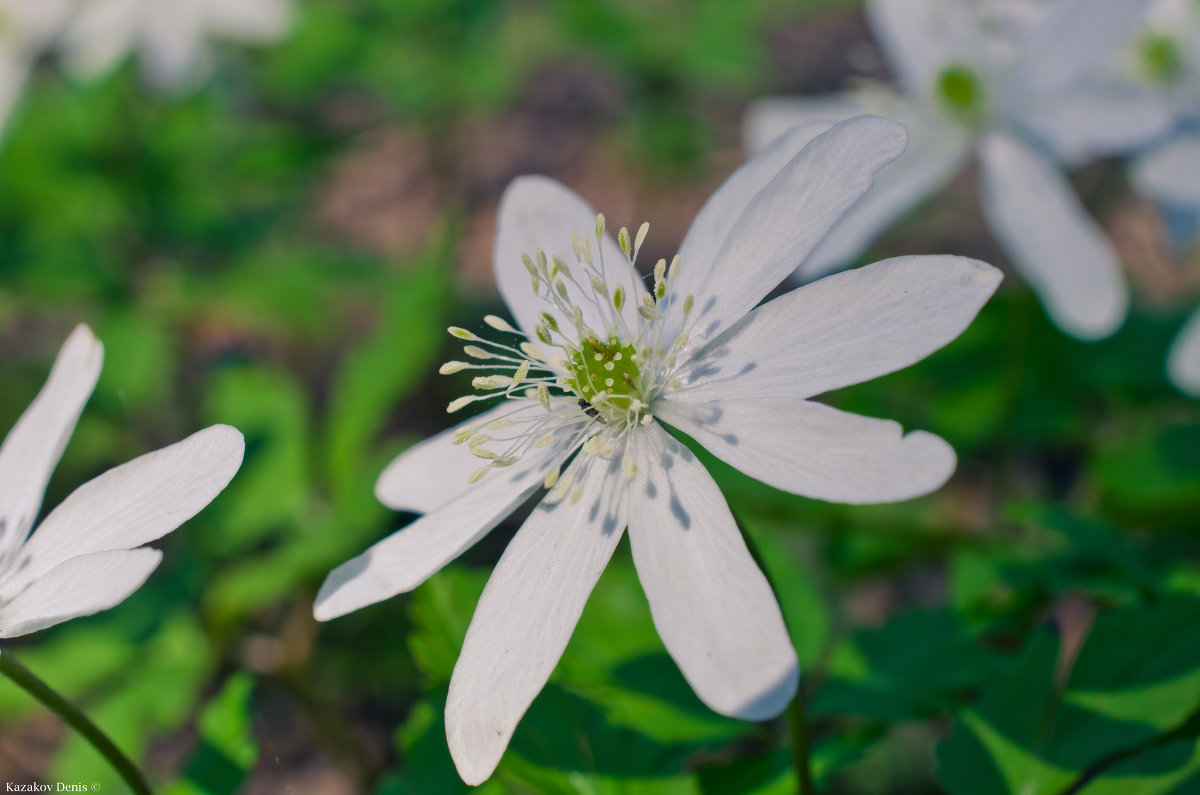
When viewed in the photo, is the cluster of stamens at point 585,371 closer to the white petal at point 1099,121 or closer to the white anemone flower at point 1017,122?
the white anemone flower at point 1017,122

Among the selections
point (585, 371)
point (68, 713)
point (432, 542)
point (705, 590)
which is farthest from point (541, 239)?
point (68, 713)

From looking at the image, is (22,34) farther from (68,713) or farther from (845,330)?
(845,330)

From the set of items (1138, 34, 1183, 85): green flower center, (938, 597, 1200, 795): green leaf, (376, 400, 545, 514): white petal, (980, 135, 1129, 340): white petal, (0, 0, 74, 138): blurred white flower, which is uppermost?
(0, 0, 74, 138): blurred white flower

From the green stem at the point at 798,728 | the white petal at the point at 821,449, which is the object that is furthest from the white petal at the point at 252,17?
the green stem at the point at 798,728

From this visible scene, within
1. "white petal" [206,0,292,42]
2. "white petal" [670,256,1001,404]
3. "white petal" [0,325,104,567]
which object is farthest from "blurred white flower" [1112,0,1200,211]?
"white petal" [206,0,292,42]

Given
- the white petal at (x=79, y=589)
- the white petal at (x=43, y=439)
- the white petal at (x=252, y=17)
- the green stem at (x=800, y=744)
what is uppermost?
the white petal at (x=252, y=17)

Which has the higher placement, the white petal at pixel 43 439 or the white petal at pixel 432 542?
the white petal at pixel 43 439

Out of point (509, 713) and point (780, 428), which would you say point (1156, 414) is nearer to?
point (780, 428)

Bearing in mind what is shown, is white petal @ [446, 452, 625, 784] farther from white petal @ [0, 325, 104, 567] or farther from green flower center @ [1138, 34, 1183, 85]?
green flower center @ [1138, 34, 1183, 85]
